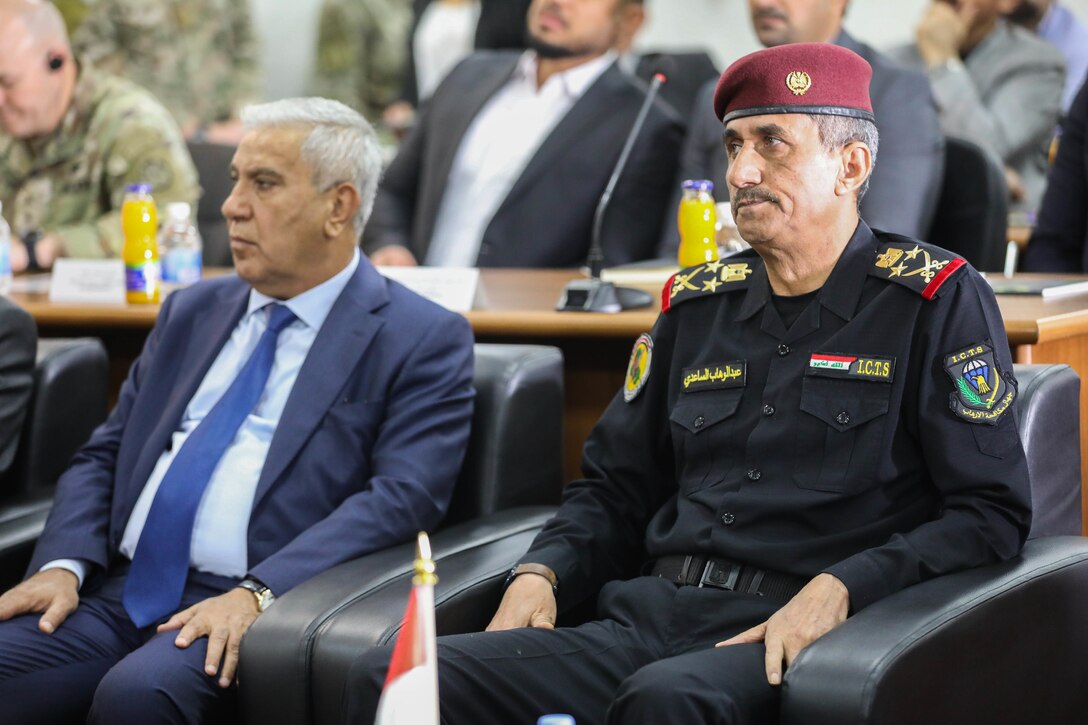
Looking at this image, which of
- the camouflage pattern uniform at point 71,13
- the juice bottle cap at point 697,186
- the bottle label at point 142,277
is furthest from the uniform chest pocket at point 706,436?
the camouflage pattern uniform at point 71,13

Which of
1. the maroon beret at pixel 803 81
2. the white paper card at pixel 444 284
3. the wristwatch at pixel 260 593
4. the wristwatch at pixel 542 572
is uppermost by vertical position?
the maroon beret at pixel 803 81

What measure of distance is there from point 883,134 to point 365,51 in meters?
4.90

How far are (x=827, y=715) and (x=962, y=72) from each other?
400 cm

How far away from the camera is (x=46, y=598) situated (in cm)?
222

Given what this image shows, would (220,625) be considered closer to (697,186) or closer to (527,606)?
(527,606)

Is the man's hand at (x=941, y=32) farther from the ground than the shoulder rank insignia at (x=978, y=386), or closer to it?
farther from the ground

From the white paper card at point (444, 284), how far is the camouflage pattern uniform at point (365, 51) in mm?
5032

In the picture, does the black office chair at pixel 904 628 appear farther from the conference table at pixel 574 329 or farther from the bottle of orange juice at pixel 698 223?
the bottle of orange juice at pixel 698 223

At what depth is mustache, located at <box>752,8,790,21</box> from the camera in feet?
11.9

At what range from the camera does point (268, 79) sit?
8500 millimetres

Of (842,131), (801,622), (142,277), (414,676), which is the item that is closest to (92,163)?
(142,277)

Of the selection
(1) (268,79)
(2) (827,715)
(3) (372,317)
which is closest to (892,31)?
(1) (268,79)

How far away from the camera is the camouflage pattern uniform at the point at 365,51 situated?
25.5ft

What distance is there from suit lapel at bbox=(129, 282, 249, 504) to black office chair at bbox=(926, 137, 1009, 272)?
1533mm
